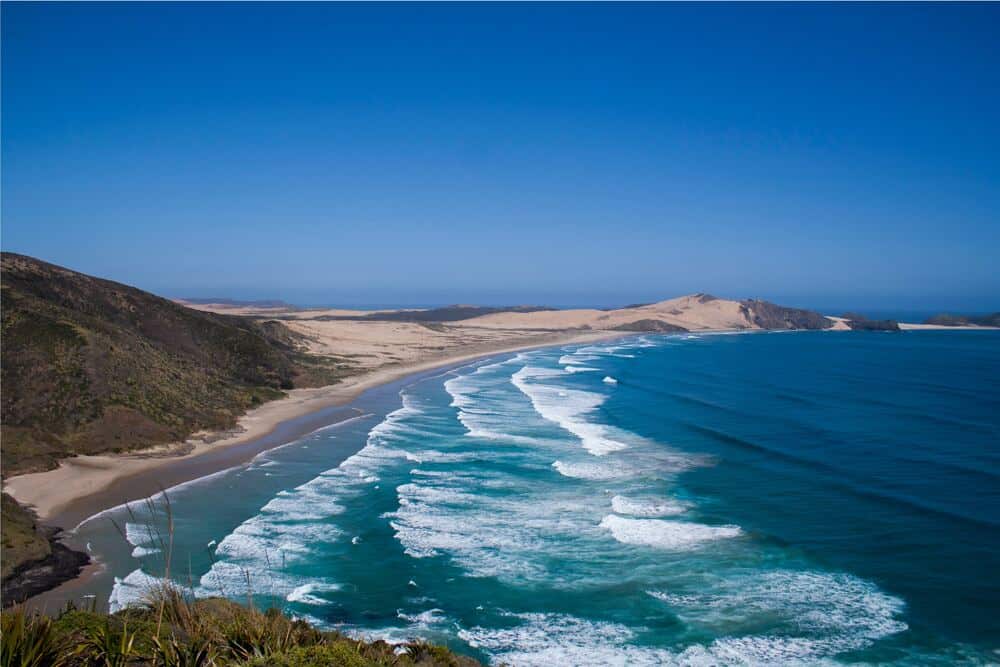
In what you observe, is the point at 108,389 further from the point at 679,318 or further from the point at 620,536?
the point at 679,318

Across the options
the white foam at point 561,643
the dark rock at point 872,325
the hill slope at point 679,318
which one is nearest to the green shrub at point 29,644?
the white foam at point 561,643

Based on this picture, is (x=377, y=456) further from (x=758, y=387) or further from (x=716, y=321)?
(x=716, y=321)

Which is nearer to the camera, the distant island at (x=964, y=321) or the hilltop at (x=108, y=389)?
the hilltop at (x=108, y=389)

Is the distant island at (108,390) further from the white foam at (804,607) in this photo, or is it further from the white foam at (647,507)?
the white foam at (647,507)

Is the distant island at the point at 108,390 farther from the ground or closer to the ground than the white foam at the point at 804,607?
farther from the ground

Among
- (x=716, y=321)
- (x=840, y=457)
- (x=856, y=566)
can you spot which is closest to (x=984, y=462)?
(x=840, y=457)

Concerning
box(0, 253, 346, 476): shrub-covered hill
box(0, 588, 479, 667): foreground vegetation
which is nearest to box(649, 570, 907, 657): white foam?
→ box(0, 588, 479, 667): foreground vegetation

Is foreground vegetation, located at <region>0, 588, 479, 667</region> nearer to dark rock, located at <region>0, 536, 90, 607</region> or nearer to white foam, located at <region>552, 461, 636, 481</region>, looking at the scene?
dark rock, located at <region>0, 536, 90, 607</region>
